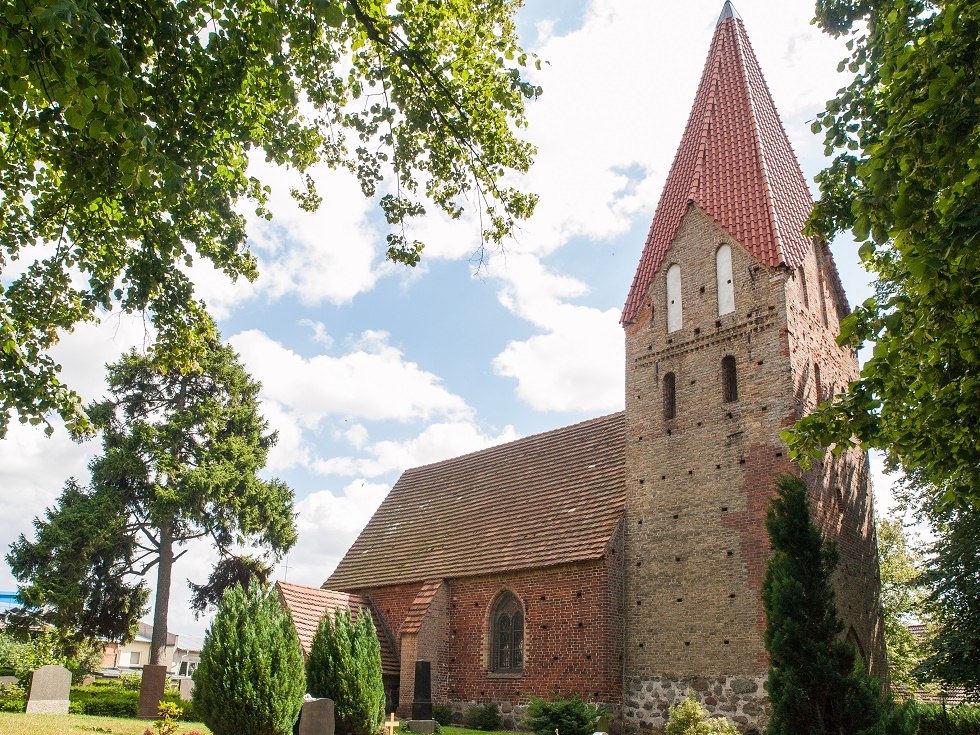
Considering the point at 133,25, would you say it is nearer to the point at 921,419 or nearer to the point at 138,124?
the point at 138,124

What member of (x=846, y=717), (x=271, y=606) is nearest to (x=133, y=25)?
(x=271, y=606)

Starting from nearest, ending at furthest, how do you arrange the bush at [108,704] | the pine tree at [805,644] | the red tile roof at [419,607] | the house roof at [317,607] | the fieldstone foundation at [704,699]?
the pine tree at [805,644]
the fieldstone foundation at [704,699]
the red tile roof at [419,607]
the bush at [108,704]
the house roof at [317,607]

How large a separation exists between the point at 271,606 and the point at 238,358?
768 inches

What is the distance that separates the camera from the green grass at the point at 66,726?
14.1 m

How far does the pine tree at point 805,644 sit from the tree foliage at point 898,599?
1626 cm

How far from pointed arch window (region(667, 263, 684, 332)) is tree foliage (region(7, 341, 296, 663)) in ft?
56.3

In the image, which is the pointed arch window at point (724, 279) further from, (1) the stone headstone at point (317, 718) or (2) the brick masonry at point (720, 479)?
(1) the stone headstone at point (317, 718)

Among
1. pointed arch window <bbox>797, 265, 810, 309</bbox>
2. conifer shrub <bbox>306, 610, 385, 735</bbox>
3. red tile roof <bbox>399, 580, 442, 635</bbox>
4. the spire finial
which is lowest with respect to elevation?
conifer shrub <bbox>306, 610, 385, 735</bbox>

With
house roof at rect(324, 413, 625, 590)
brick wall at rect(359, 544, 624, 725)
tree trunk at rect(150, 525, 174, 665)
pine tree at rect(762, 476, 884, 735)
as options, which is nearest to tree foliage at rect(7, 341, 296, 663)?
tree trunk at rect(150, 525, 174, 665)

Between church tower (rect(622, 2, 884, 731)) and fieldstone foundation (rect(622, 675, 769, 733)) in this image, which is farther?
church tower (rect(622, 2, 884, 731))

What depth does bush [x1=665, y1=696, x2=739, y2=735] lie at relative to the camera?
522 inches

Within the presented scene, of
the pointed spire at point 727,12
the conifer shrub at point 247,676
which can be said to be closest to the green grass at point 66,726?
the conifer shrub at point 247,676

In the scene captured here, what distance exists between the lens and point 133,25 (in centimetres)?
705

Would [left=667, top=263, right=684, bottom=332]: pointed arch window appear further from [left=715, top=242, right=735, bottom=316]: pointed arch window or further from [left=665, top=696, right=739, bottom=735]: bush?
[left=665, top=696, right=739, bottom=735]: bush
